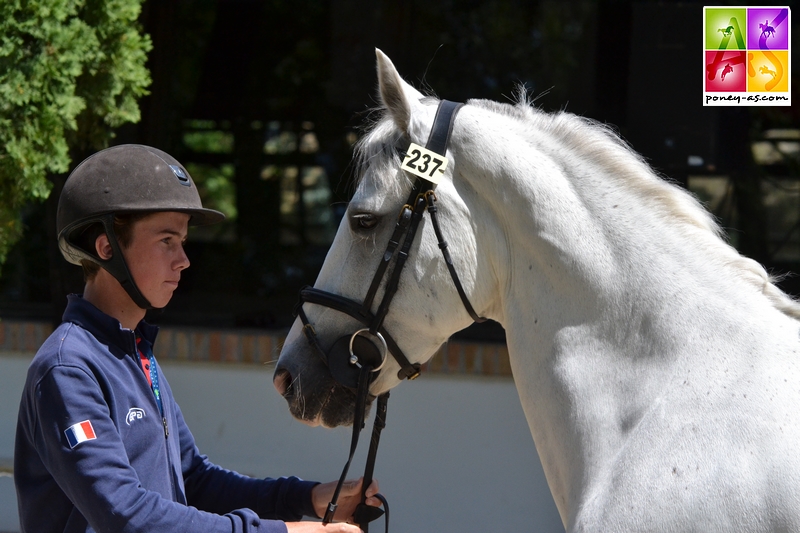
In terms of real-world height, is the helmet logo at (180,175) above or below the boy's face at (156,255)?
above

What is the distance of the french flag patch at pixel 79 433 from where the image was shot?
4.44 feet

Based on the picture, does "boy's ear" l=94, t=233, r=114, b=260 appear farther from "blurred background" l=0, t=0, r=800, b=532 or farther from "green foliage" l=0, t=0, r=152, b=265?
"blurred background" l=0, t=0, r=800, b=532

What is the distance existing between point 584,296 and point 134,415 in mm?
1045

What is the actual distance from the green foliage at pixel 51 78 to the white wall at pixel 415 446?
5.94 ft

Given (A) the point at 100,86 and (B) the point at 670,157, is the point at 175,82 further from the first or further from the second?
(B) the point at 670,157

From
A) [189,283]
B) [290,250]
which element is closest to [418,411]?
[290,250]

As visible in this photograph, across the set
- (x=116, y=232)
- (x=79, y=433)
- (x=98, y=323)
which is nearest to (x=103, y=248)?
(x=116, y=232)

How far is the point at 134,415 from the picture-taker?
5.07 feet

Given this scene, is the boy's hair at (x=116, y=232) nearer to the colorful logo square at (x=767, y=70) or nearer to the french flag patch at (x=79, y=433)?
the french flag patch at (x=79, y=433)

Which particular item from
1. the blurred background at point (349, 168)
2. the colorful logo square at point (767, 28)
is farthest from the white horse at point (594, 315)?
the blurred background at point (349, 168)

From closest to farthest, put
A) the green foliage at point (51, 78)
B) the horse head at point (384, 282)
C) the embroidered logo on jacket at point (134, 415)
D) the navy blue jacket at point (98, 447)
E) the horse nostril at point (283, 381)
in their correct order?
1. the navy blue jacket at point (98, 447)
2. the embroidered logo on jacket at point (134, 415)
3. the horse head at point (384, 282)
4. the horse nostril at point (283, 381)
5. the green foliage at point (51, 78)

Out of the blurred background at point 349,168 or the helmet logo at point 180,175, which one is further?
the blurred background at point 349,168

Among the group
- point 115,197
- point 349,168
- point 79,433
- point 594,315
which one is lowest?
point 79,433

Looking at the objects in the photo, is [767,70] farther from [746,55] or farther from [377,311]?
[377,311]
